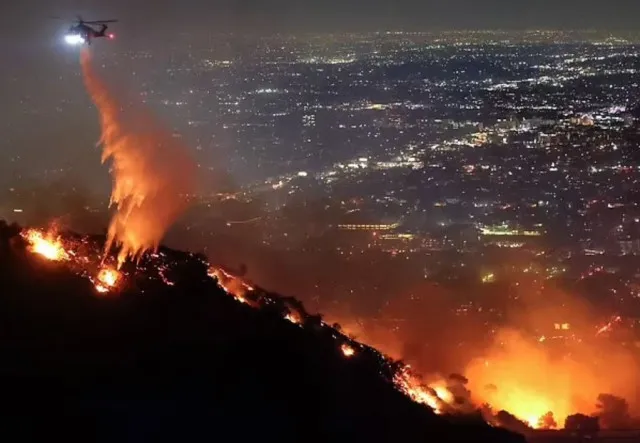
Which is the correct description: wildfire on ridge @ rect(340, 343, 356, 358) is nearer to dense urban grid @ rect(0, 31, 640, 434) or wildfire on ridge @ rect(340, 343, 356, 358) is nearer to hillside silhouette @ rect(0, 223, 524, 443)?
hillside silhouette @ rect(0, 223, 524, 443)

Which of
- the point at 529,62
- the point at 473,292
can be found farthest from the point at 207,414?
the point at 529,62

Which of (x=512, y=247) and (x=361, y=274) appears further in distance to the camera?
(x=512, y=247)

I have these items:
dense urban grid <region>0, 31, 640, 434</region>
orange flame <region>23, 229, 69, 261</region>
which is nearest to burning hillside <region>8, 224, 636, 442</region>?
orange flame <region>23, 229, 69, 261</region>

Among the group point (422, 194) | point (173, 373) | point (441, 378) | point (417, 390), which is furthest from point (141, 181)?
point (422, 194)

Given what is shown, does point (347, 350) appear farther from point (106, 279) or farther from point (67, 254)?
point (67, 254)

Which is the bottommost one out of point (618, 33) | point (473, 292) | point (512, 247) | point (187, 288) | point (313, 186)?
point (187, 288)

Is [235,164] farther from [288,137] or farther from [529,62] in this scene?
[529,62]
